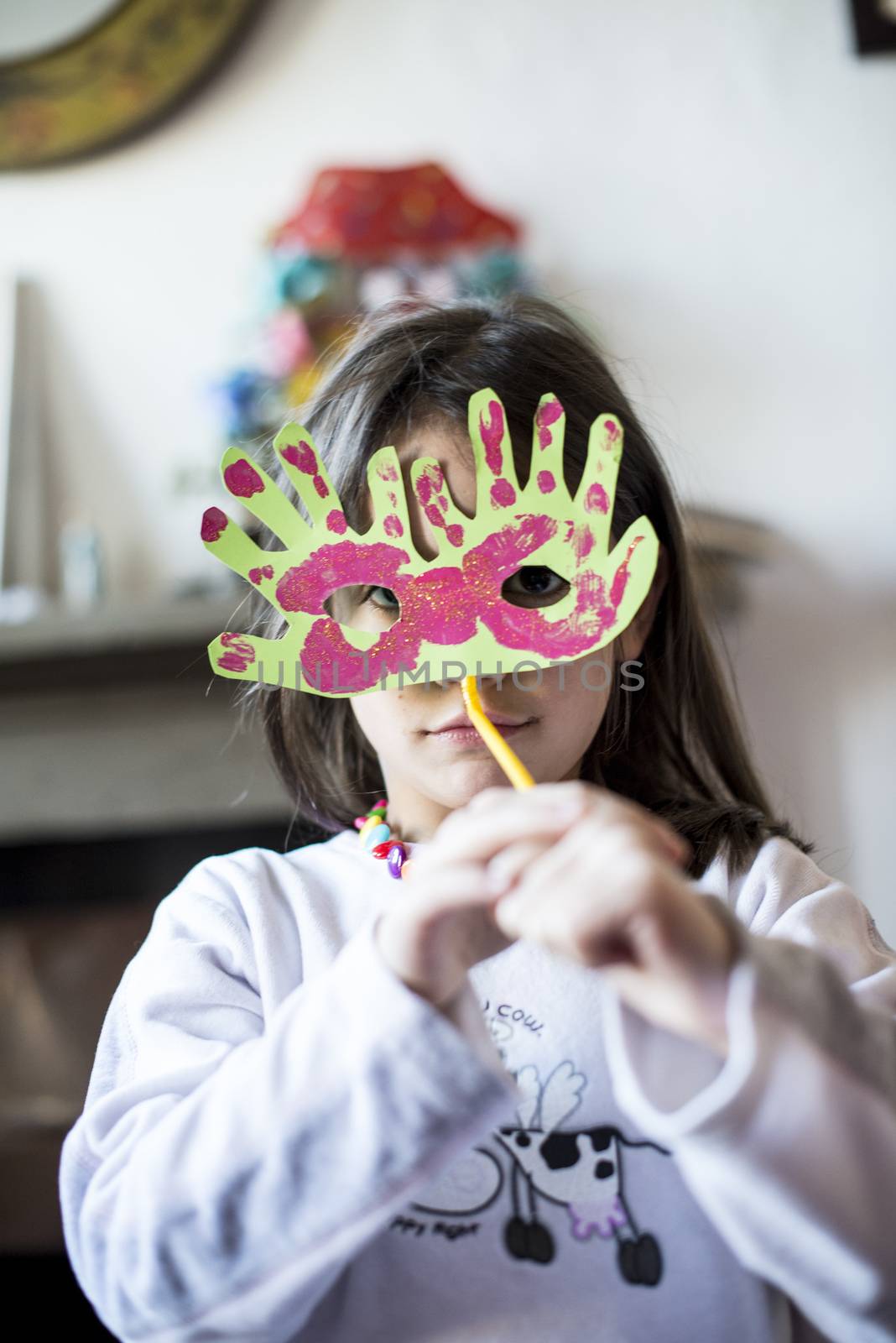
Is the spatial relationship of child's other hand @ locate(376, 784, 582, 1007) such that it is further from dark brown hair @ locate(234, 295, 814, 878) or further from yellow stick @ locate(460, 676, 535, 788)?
dark brown hair @ locate(234, 295, 814, 878)

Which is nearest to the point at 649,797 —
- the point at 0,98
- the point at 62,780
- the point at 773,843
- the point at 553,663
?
the point at 773,843

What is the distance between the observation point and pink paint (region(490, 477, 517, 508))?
2.05ft

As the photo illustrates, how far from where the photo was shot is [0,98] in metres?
1.77

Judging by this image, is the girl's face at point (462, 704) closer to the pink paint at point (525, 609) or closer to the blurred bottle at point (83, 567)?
the pink paint at point (525, 609)

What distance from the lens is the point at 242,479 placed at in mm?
637

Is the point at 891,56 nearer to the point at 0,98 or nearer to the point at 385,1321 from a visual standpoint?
the point at 0,98

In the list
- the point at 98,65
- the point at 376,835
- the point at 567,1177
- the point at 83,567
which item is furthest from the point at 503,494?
the point at 98,65

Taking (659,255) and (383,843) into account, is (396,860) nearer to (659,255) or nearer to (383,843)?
(383,843)

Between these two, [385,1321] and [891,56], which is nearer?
[385,1321]

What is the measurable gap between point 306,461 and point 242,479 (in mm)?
35

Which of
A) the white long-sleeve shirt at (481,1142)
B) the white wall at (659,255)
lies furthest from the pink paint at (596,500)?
the white wall at (659,255)

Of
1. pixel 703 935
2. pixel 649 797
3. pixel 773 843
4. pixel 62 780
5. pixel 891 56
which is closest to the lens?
pixel 703 935

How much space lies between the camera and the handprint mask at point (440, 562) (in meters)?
0.60

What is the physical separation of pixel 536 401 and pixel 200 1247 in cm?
49
